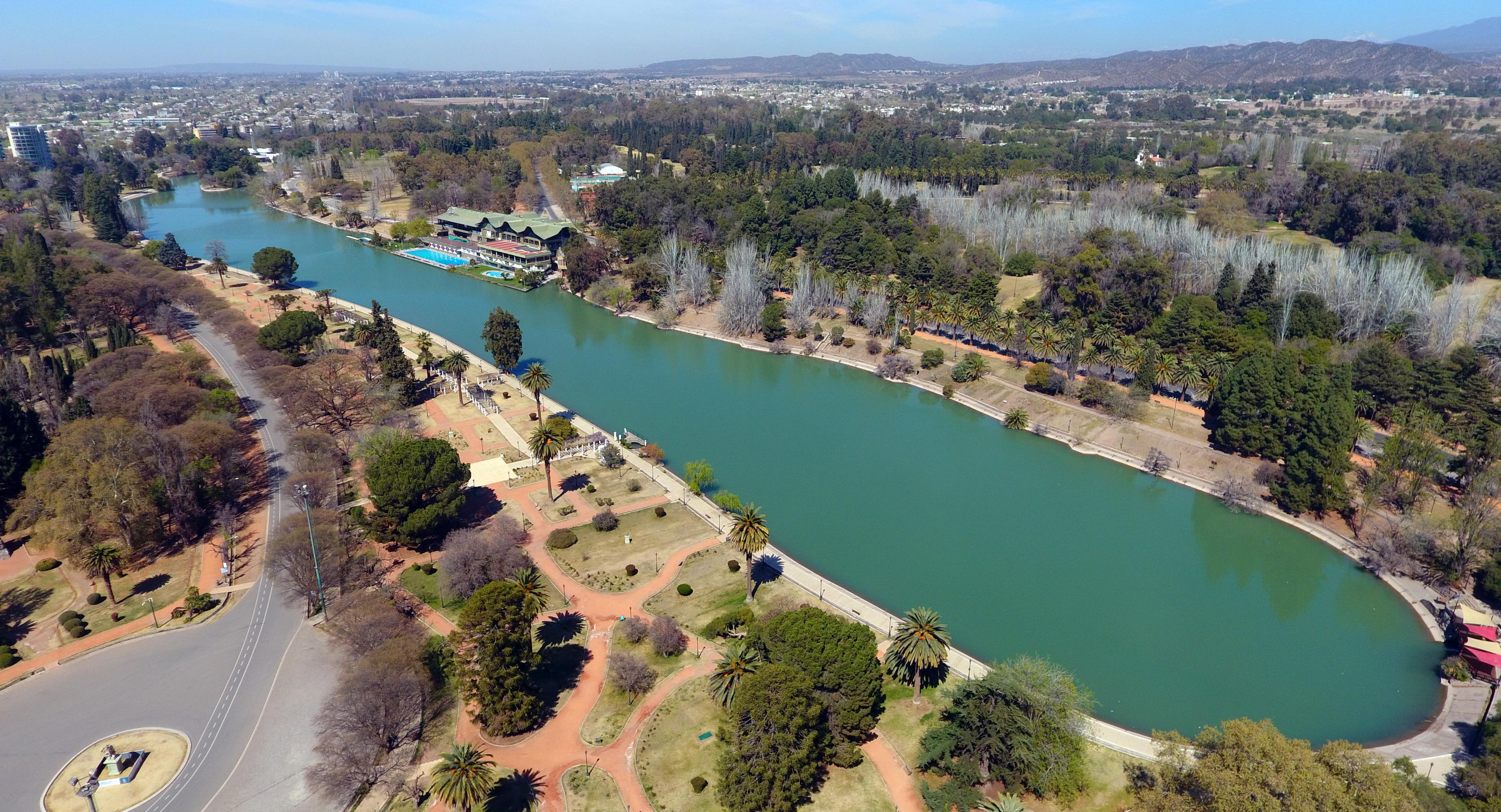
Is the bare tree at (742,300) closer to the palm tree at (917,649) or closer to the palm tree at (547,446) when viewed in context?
the palm tree at (547,446)

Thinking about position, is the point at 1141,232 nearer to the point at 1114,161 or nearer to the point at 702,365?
the point at 702,365

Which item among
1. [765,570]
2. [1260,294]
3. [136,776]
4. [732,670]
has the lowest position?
[765,570]

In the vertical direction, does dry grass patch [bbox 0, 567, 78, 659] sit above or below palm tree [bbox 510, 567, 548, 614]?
below

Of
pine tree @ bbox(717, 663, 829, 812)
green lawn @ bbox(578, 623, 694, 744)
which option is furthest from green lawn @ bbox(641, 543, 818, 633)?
pine tree @ bbox(717, 663, 829, 812)

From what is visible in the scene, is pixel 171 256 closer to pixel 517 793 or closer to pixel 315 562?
pixel 315 562

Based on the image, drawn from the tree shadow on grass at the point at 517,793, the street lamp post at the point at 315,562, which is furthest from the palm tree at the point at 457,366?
the tree shadow on grass at the point at 517,793

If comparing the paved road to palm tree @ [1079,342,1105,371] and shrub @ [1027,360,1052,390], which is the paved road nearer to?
shrub @ [1027,360,1052,390]

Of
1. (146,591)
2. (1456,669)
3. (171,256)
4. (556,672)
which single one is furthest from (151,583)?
(171,256)
